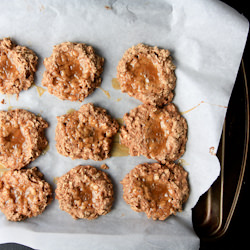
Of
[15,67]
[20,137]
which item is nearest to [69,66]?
[15,67]

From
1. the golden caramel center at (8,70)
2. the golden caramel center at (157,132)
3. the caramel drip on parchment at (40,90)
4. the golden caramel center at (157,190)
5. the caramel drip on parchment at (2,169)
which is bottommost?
the caramel drip on parchment at (2,169)

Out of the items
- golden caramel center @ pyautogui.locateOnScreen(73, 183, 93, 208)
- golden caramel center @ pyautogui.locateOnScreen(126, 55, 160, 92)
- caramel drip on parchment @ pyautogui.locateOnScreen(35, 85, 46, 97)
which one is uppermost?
golden caramel center @ pyautogui.locateOnScreen(126, 55, 160, 92)

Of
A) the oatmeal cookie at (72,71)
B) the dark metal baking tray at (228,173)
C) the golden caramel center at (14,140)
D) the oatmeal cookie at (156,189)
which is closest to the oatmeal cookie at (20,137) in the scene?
the golden caramel center at (14,140)

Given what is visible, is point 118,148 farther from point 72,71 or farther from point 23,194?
point 23,194

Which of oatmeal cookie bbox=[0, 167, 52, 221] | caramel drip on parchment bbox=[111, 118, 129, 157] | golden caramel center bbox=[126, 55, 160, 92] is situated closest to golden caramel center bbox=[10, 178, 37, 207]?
oatmeal cookie bbox=[0, 167, 52, 221]

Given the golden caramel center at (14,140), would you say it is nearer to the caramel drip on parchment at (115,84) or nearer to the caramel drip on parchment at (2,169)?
the caramel drip on parchment at (2,169)

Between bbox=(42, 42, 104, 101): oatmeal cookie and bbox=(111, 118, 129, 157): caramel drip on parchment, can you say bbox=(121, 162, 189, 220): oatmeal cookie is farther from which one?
bbox=(42, 42, 104, 101): oatmeal cookie
